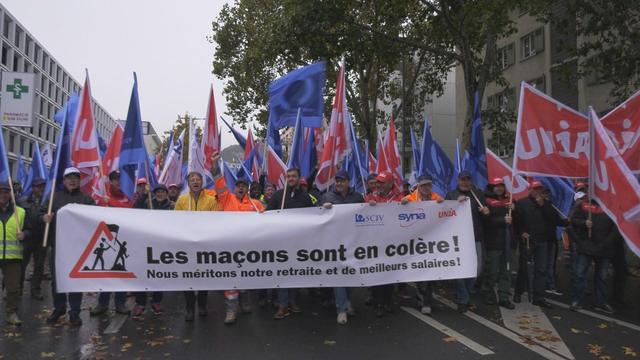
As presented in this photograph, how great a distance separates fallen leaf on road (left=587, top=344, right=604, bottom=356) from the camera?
5.13 m

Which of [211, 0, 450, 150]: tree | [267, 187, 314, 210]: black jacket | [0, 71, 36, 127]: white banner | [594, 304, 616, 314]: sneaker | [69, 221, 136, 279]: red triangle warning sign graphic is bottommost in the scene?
[594, 304, 616, 314]: sneaker

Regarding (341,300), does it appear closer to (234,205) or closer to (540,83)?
(234,205)

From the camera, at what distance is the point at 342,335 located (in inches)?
228

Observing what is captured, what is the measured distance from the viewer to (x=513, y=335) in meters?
5.75

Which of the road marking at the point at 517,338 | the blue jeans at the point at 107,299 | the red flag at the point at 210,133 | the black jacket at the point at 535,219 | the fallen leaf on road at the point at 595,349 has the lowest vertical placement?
the fallen leaf on road at the point at 595,349

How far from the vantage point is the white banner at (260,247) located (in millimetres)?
5859

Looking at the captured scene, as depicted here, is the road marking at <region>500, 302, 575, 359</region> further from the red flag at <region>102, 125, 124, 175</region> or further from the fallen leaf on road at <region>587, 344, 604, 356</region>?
the red flag at <region>102, 125, 124, 175</region>

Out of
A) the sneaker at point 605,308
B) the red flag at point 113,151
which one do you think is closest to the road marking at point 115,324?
the red flag at point 113,151

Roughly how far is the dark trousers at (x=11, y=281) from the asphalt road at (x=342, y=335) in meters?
0.32

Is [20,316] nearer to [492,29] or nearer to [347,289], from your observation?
[347,289]

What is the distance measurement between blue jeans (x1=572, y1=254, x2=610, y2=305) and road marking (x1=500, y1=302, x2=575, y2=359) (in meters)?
0.59

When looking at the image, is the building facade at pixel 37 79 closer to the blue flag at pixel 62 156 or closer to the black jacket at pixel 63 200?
the blue flag at pixel 62 156

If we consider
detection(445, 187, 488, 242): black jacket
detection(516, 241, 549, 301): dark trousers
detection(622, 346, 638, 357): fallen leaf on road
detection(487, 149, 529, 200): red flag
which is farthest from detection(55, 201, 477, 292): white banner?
detection(487, 149, 529, 200): red flag

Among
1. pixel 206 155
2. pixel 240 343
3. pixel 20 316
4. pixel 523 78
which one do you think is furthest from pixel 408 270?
pixel 523 78
